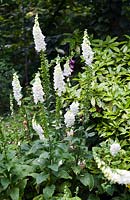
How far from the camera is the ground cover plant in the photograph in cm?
358

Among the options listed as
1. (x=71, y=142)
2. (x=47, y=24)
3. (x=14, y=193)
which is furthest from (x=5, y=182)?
(x=47, y=24)

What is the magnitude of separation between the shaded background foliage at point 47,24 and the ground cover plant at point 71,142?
2.29 meters

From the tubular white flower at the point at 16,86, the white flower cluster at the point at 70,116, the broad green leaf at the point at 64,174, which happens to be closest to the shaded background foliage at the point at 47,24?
the white flower cluster at the point at 70,116

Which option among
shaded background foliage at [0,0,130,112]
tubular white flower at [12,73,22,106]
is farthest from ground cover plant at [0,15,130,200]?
shaded background foliage at [0,0,130,112]

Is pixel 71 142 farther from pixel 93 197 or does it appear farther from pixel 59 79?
pixel 59 79

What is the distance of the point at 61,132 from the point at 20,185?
533 millimetres

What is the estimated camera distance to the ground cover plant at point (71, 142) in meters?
3.58

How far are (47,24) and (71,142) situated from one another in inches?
150

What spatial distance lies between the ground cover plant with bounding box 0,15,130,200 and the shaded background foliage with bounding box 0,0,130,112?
229cm

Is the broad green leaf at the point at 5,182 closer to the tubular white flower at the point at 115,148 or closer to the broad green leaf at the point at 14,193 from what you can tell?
the broad green leaf at the point at 14,193

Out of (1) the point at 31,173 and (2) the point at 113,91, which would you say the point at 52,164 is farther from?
(2) the point at 113,91

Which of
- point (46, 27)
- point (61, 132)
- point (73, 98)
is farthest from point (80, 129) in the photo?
point (46, 27)

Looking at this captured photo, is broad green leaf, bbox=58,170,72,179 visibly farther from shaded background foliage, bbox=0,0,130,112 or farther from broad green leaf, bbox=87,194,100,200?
shaded background foliage, bbox=0,0,130,112

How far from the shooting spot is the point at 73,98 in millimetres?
4184
